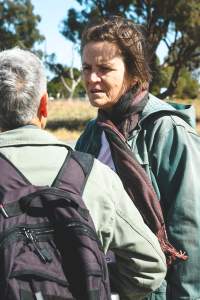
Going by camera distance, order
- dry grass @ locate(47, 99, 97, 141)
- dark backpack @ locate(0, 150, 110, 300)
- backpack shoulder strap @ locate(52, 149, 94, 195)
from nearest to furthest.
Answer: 1. dark backpack @ locate(0, 150, 110, 300)
2. backpack shoulder strap @ locate(52, 149, 94, 195)
3. dry grass @ locate(47, 99, 97, 141)

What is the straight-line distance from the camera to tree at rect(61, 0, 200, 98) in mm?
24344

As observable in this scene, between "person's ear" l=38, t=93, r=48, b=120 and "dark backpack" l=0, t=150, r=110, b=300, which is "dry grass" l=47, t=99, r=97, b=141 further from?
"dark backpack" l=0, t=150, r=110, b=300

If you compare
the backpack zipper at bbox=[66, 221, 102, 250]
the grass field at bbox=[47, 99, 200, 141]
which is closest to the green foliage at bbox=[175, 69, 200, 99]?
the grass field at bbox=[47, 99, 200, 141]

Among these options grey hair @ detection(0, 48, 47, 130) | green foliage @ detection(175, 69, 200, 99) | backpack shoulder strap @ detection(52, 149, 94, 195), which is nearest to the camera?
backpack shoulder strap @ detection(52, 149, 94, 195)

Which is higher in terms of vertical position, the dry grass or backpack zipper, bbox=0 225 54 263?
backpack zipper, bbox=0 225 54 263

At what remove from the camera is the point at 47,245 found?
6.28ft

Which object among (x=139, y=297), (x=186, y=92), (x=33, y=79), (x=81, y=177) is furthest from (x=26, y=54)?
(x=186, y=92)

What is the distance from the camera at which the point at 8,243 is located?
187 cm

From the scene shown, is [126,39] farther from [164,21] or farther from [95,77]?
[164,21]

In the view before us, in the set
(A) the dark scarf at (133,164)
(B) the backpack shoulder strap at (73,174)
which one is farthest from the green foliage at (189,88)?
(B) the backpack shoulder strap at (73,174)

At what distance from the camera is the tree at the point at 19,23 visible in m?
40.7

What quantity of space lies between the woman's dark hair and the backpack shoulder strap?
35.1 inches

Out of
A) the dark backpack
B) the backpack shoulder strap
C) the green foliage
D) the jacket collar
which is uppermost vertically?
the jacket collar

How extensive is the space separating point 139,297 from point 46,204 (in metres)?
0.73
